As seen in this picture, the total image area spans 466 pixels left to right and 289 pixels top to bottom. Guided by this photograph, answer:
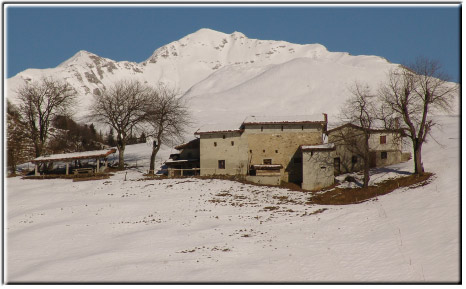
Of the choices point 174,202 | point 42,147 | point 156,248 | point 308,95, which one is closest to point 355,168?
point 174,202

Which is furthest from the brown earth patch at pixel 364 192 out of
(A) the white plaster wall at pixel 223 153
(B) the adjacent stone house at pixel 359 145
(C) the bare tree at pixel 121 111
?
(C) the bare tree at pixel 121 111

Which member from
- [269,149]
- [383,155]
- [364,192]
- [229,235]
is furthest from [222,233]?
[383,155]

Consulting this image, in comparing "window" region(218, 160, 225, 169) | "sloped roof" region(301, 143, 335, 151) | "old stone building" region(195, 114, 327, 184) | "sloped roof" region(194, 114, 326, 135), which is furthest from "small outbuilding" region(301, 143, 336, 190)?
"window" region(218, 160, 225, 169)

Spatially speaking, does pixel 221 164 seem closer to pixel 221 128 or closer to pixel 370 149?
pixel 221 128

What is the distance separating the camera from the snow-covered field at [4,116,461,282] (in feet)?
→ 59.4

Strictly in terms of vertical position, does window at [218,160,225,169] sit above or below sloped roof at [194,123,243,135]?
below

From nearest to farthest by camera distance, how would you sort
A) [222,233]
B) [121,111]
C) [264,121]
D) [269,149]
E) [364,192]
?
[222,233] → [364,192] → [269,149] → [264,121] → [121,111]

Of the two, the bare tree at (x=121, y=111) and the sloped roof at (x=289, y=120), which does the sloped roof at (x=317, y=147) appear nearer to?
the sloped roof at (x=289, y=120)

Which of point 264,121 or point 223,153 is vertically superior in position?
point 264,121

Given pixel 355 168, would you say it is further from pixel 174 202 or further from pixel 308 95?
pixel 308 95

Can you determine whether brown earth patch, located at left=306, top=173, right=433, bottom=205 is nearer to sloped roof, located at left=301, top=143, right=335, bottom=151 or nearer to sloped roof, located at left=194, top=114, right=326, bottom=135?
sloped roof, located at left=301, top=143, right=335, bottom=151

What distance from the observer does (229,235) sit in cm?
2430
